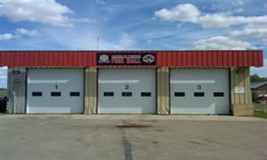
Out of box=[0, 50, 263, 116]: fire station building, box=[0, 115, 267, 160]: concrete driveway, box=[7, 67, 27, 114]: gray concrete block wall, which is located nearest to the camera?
box=[0, 115, 267, 160]: concrete driveway

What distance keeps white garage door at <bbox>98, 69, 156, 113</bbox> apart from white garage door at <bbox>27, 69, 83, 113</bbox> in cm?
175

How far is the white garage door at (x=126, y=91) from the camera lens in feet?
92.8

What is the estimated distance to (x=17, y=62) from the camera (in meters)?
28.2

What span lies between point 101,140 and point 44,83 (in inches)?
645

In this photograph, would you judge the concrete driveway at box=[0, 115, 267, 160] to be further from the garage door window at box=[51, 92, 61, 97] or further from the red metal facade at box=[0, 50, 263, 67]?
the garage door window at box=[51, 92, 61, 97]

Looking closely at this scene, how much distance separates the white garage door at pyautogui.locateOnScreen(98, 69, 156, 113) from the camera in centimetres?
2830

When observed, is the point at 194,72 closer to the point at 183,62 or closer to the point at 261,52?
the point at 183,62

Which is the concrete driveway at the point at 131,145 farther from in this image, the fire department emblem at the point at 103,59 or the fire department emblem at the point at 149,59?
the fire department emblem at the point at 103,59

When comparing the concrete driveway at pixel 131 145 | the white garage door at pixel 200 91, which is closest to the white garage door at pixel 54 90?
the white garage door at pixel 200 91

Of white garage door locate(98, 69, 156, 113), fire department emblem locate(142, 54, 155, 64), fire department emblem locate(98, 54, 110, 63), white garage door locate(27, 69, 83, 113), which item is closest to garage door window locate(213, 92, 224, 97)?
white garage door locate(98, 69, 156, 113)

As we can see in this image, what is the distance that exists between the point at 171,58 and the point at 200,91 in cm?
334

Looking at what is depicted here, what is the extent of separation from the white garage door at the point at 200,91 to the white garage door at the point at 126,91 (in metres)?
1.71

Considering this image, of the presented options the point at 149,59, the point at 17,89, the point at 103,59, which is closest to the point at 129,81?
the point at 149,59

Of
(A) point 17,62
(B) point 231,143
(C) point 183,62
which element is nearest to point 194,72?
(C) point 183,62
